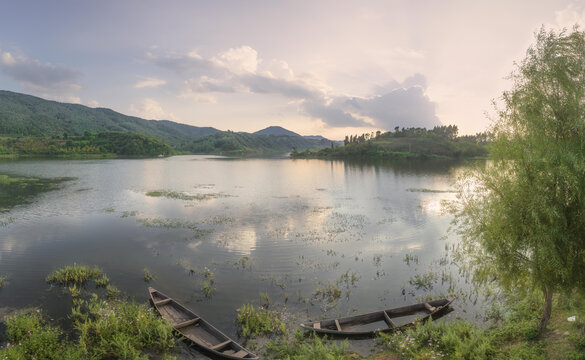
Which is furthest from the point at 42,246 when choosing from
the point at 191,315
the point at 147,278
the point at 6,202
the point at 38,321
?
the point at 6,202

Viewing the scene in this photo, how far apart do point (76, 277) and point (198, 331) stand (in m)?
13.7

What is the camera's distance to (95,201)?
54.3 meters

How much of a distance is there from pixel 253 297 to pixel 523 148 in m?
19.1

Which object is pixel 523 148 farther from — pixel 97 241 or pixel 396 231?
pixel 97 241

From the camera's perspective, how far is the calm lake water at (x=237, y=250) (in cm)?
2194

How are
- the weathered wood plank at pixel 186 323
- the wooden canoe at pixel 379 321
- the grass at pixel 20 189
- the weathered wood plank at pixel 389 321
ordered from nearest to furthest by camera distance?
the weathered wood plank at pixel 186 323, the wooden canoe at pixel 379 321, the weathered wood plank at pixel 389 321, the grass at pixel 20 189

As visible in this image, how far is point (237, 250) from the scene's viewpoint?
3164cm

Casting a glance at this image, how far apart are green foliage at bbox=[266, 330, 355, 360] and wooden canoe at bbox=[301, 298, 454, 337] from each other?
87 cm

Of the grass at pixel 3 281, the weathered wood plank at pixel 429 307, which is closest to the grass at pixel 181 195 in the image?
the grass at pixel 3 281

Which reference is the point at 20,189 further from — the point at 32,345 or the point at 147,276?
the point at 32,345

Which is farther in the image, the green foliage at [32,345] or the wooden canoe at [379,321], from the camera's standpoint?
the wooden canoe at [379,321]

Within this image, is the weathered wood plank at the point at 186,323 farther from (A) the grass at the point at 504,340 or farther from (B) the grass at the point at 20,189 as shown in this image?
(B) the grass at the point at 20,189

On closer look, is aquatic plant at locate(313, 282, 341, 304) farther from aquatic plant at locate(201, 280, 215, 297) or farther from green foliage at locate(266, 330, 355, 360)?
aquatic plant at locate(201, 280, 215, 297)

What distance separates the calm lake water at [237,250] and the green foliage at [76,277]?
0.85m
